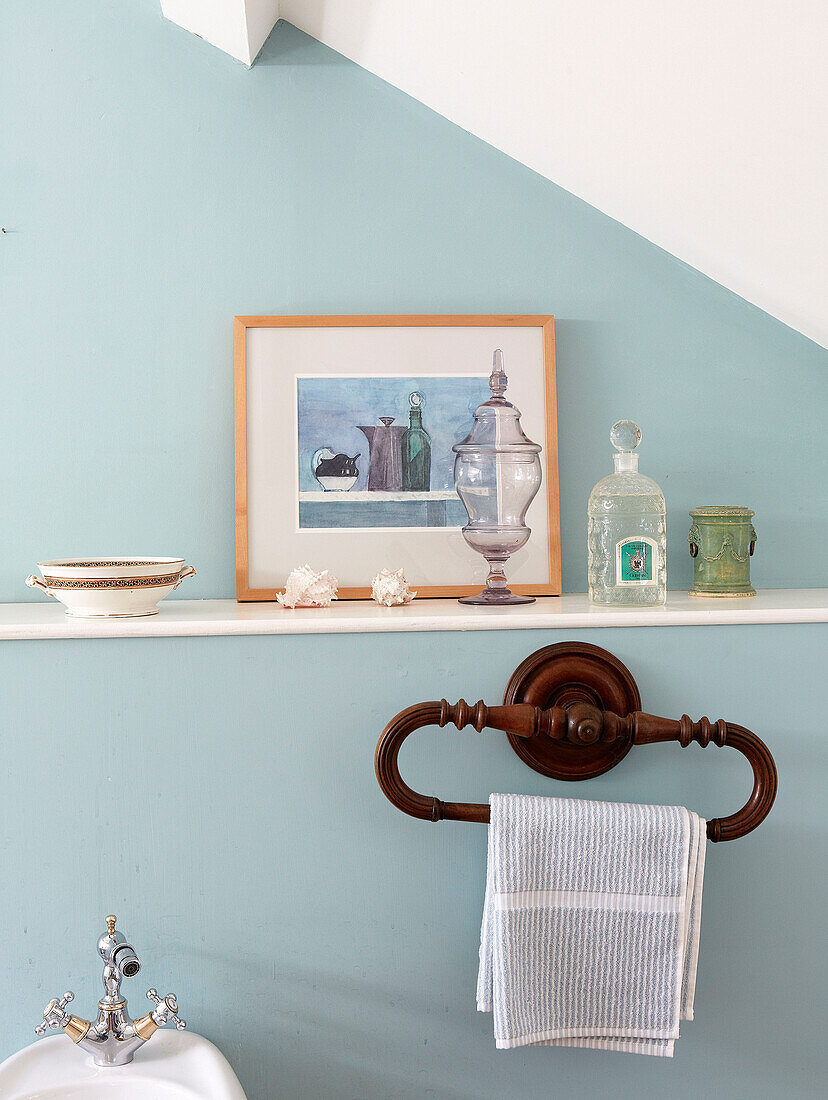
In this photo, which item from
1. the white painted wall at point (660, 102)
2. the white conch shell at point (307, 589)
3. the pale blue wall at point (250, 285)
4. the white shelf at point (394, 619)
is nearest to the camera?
the white painted wall at point (660, 102)

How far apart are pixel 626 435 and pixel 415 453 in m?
0.27

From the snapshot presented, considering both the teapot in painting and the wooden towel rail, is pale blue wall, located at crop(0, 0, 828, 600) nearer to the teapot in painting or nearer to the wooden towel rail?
the teapot in painting

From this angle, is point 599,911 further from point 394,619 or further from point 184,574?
point 184,574

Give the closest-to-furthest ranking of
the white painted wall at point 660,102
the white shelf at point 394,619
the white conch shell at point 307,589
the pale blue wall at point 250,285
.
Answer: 1. the white painted wall at point 660,102
2. the white shelf at point 394,619
3. the white conch shell at point 307,589
4. the pale blue wall at point 250,285

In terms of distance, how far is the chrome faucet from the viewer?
856mm

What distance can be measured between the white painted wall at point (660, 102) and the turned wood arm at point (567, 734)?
56cm

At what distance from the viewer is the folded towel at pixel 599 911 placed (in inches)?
34.6

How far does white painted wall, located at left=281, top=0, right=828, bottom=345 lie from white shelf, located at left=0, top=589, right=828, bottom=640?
1.37 feet

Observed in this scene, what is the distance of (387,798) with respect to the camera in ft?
2.96

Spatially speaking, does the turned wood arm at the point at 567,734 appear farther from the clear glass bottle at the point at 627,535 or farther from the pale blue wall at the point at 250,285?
the pale blue wall at the point at 250,285

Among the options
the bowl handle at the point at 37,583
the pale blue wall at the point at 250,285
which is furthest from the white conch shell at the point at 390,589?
the bowl handle at the point at 37,583

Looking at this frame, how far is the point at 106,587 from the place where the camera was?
946 mm

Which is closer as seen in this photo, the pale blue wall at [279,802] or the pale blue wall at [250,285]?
the pale blue wall at [279,802]

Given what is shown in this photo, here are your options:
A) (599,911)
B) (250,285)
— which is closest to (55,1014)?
(599,911)
